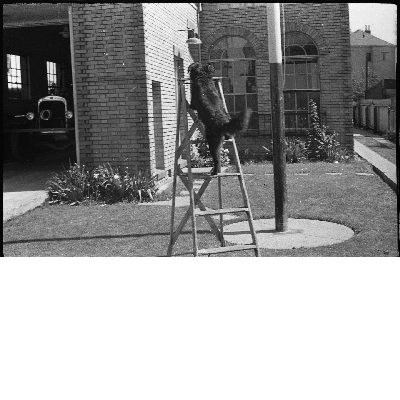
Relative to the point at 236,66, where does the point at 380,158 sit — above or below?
below

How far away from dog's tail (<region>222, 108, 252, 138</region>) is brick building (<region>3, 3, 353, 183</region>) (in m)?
2.39

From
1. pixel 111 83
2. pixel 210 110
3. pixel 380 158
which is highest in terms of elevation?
pixel 111 83

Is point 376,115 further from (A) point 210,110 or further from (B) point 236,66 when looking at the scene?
(B) point 236,66

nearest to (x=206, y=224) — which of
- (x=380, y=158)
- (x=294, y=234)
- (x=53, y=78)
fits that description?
(x=294, y=234)

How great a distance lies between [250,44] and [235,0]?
5058 mm

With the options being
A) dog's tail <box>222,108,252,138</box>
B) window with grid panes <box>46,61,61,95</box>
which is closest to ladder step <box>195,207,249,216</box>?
dog's tail <box>222,108,252,138</box>

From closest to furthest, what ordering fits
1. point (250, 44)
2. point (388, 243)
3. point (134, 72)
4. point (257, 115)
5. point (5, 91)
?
point (388, 243), point (134, 72), point (257, 115), point (250, 44), point (5, 91)

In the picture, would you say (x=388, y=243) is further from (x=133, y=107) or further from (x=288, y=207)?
(x=133, y=107)

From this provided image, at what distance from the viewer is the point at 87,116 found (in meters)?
8.95

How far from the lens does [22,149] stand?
1183 centimetres

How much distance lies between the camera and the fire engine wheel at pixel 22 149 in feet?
38.6

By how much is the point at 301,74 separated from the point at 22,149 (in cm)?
517

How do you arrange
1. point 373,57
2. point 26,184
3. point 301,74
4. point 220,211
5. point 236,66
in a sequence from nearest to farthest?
point 220,211 < point 373,57 < point 26,184 < point 236,66 < point 301,74
